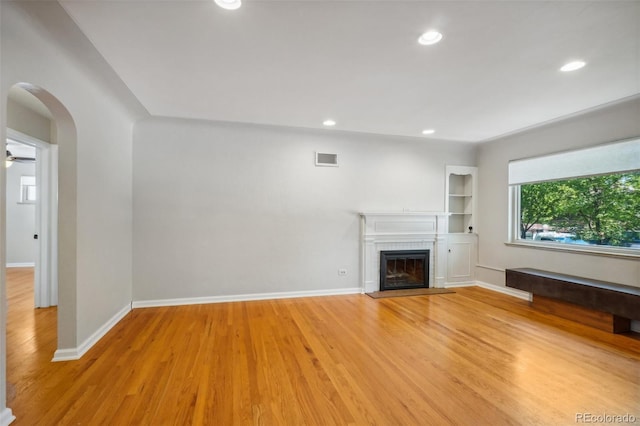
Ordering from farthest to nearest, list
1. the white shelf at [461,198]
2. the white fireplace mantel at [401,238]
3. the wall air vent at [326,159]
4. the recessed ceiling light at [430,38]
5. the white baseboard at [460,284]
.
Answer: the white shelf at [461,198]
the white baseboard at [460,284]
the white fireplace mantel at [401,238]
the wall air vent at [326,159]
the recessed ceiling light at [430,38]

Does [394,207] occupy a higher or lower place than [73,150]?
lower

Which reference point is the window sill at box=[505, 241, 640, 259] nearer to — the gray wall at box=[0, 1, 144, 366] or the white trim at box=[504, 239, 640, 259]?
the white trim at box=[504, 239, 640, 259]

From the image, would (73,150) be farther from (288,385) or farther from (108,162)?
(288,385)

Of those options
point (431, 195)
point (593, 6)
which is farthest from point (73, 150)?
point (431, 195)

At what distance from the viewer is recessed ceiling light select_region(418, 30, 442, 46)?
6.48 ft

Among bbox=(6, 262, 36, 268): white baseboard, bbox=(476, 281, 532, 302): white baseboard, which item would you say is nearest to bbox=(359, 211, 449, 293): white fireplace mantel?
bbox=(476, 281, 532, 302): white baseboard

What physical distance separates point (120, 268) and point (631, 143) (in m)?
6.34

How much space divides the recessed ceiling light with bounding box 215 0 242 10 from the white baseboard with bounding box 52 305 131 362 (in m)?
3.07

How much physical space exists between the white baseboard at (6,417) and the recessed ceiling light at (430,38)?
12.1 feet

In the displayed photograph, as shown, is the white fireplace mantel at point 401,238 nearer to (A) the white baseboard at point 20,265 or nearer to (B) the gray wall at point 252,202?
(B) the gray wall at point 252,202

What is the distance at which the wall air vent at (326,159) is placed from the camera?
4426 mm

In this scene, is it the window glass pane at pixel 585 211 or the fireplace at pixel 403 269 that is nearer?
the window glass pane at pixel 585 211

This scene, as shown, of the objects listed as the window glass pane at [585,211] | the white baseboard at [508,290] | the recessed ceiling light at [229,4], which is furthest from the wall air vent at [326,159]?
the white baseboard at [508,290]

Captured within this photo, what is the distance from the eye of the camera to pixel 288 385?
2059 mm
